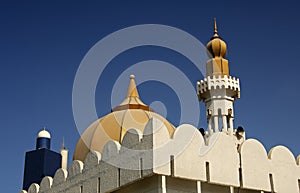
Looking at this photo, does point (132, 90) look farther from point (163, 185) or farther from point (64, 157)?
point (163, 185)

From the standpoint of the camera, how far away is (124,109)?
22.5 metres

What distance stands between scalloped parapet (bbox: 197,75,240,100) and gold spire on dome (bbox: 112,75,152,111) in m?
3.20

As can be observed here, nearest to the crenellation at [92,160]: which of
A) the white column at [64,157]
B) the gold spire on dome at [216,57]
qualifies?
the gold spire on dome at [216,57]

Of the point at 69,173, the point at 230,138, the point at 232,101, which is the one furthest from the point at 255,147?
the point at 232,101

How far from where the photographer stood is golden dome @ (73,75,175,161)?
66.1 ft

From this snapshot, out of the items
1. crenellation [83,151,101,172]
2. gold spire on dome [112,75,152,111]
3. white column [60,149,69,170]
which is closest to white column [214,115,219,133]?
gold spire on dome [112,75,152,111]

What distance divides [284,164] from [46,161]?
53.8 feet

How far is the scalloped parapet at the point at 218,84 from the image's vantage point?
24922 millimetres

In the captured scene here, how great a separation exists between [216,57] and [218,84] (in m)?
2.37

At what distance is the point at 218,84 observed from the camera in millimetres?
24922

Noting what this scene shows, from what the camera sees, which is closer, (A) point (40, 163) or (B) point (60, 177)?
(B) point (60, 177)

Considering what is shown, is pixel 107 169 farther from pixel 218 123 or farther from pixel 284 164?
pixel 218 123

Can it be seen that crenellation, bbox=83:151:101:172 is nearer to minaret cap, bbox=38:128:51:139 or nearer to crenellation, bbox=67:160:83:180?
crenellation, bbox=67:160:83:180

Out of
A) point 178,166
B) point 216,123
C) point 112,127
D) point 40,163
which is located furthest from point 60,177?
point 40,163
